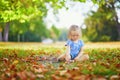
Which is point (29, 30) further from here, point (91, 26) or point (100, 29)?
point (100, 29)

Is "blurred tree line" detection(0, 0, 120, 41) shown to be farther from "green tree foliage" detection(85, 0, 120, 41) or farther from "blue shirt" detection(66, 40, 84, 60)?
"blue shirt" detection(66, 40, 84, 60)

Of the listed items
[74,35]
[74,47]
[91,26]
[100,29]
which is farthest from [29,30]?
[74,35]

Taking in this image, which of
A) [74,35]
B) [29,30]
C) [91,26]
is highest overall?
[91,26]

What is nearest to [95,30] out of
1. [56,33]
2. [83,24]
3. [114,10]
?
[83,24]

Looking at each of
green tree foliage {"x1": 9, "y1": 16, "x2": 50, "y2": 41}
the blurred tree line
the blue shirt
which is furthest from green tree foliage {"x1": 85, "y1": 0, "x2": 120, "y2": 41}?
the blue shirt

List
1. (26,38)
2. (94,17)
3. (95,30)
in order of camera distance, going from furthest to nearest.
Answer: (26,38), (95,30), (94,17)

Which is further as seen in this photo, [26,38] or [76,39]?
[26,38]

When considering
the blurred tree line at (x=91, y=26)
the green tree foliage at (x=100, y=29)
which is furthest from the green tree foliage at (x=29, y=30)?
the green tree foliage at (x=100, y=29)

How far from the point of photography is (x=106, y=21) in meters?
57.5

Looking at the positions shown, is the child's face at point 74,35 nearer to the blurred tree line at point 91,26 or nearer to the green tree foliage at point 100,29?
the blurred tree line at point 91,26

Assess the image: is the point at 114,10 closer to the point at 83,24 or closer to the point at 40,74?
the point at 83,24

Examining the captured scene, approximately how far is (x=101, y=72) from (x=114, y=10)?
38.3 meters

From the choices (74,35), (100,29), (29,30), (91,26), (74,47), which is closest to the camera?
(74,35)

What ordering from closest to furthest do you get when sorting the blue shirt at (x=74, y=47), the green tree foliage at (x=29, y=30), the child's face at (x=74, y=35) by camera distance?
1. the child's face at (x=74, y=35)
2. the blue shirt at (x=74, y=47)
3. the green tree foliage at (x=29, y=30)
